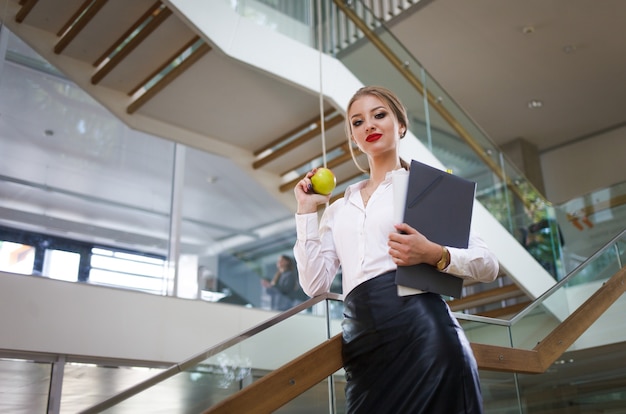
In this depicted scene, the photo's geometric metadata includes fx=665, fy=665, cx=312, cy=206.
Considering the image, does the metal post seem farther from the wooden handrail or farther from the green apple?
the green apple

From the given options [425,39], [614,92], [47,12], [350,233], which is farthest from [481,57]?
[350,233]

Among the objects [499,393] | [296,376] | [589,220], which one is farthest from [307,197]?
[589,220]

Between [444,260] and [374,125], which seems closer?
[444,260]

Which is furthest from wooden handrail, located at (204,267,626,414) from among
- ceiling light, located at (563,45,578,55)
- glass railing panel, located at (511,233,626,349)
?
ceiling light, located at (563,45,578,55)

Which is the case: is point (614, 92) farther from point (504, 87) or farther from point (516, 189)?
point (516, 189)

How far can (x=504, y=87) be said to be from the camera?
9.31 metres

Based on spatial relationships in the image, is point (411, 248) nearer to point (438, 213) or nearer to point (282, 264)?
point (438, 213)

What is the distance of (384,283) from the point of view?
146cm

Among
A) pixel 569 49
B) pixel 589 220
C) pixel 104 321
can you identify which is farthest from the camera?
pixel 569 49

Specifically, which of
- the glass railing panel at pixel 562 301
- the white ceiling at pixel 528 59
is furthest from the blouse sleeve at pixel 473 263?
the white ceiling at pixel 528 59

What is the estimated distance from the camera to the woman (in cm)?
138

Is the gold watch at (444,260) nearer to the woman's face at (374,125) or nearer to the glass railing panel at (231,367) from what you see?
the woman's face at (374,125)

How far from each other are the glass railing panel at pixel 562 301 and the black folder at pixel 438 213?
1.19 metres

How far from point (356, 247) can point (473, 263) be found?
0.89ft
